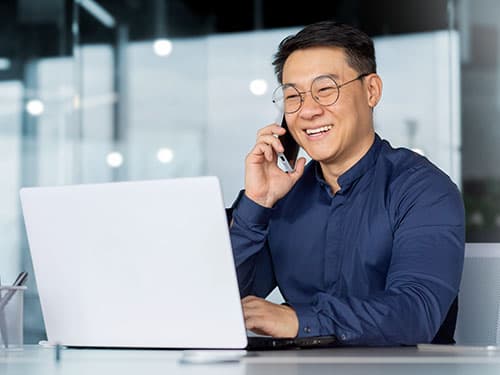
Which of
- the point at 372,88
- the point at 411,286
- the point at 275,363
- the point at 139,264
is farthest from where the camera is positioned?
the point at 372,88

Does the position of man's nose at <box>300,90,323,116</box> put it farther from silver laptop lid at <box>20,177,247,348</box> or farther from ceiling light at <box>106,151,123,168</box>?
ceiling light at <box>106,151,123,168</box>

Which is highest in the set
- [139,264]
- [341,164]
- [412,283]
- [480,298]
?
[341,164]

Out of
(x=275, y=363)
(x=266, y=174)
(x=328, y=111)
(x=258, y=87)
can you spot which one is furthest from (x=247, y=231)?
(x=258, y=87)

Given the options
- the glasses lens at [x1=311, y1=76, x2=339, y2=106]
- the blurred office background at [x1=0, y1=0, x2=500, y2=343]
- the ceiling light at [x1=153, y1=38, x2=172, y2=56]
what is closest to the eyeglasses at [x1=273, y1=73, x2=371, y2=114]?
the glasses lens at [x1=311, y1=76, x2=339, y2=106]

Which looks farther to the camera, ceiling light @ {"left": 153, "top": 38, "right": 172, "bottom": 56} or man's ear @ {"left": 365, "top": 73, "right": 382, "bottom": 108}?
ceiling light @ {"left": 153, "top": 38, "right": 172, "bottom": 56}

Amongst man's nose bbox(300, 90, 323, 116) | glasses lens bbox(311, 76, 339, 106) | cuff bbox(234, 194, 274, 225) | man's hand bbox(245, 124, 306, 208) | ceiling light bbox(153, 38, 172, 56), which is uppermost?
ceiling light bbox(153, 38, 172, 56)

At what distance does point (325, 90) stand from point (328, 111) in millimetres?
52

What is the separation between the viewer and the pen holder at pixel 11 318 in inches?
74.9

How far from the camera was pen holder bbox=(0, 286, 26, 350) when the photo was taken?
1901 millimetres

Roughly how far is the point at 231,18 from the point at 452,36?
4.26 feet

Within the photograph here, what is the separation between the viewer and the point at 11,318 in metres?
1.93

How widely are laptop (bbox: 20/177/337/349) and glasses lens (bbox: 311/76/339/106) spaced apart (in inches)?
30.1

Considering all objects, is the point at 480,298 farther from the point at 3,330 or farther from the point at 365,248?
the point at 3,330

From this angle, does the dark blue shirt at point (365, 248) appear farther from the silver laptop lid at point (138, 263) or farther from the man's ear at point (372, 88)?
the silver laptop lid at point (138, 263)
